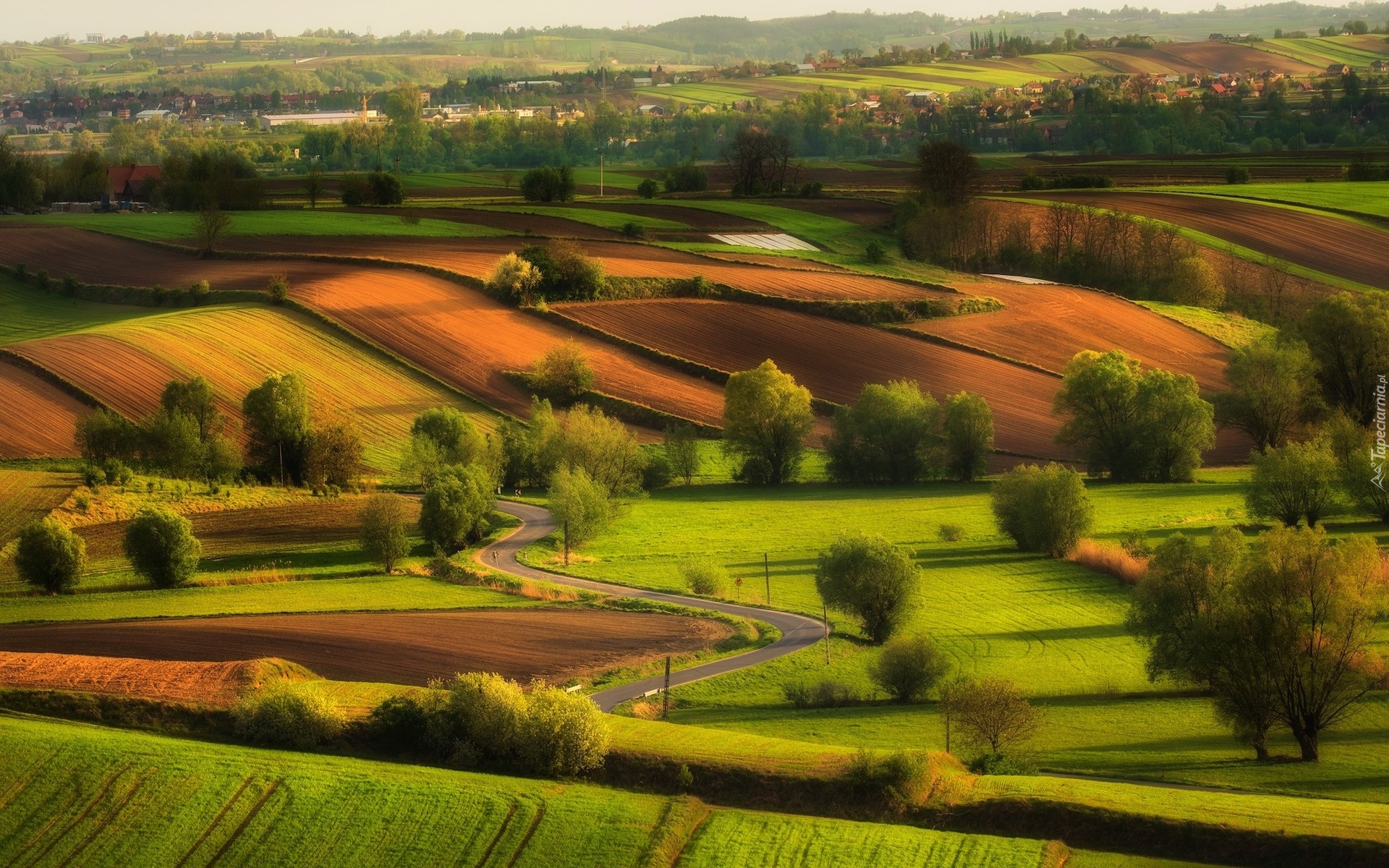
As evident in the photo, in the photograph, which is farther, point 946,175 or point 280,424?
point 946,175

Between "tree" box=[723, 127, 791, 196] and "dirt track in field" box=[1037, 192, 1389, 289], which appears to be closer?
"dirt track in field" box=[1037, 192, 1389, 289]

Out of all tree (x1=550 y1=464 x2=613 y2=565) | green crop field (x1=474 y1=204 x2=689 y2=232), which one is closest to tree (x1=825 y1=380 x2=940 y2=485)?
tree (x1=550 y1=464 x2=613 y2=565)

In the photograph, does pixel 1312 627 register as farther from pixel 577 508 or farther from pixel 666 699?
pixel 577 508

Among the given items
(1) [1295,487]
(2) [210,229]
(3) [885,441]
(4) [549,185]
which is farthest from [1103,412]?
(4) [549,185]

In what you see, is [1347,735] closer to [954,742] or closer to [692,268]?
[954,742]

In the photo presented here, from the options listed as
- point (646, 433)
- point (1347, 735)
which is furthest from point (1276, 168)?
point (1347, 735)

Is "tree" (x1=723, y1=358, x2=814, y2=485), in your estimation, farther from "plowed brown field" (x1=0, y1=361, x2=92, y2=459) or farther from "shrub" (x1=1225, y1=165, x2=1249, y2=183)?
"shrub" (x1=1225, y1=165, x2=1249, y2=183)

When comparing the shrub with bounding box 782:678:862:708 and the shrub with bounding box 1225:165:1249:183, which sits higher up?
the shrub with bounding box 1225:165:1249:183

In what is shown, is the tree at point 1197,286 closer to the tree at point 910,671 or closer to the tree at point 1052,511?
the tree at point 1052,511
